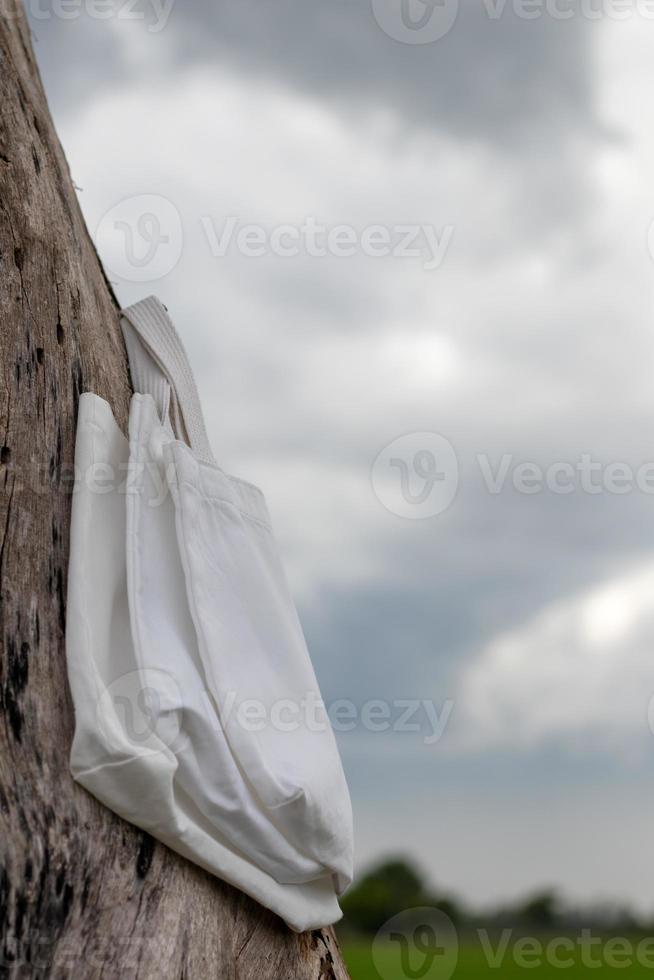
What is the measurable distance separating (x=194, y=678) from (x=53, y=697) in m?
0.24

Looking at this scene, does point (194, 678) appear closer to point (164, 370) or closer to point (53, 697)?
point (53, 697)

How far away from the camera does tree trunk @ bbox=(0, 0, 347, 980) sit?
4.37ft

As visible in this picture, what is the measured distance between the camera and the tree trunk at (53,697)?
1.33 meters

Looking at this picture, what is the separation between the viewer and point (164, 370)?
200cm

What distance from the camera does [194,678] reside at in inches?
60.4

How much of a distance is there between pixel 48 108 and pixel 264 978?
6.35 ft

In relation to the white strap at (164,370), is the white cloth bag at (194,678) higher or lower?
lower

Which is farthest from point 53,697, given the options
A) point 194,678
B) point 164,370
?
point 164,370

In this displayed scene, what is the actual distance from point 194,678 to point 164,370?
77cm

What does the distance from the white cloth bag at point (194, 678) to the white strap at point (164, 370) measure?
5 cm

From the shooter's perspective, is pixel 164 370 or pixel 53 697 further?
pixel 164 370

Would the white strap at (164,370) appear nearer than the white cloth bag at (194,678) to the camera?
No

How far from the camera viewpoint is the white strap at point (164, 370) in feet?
6.48

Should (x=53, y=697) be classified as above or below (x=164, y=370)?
below
